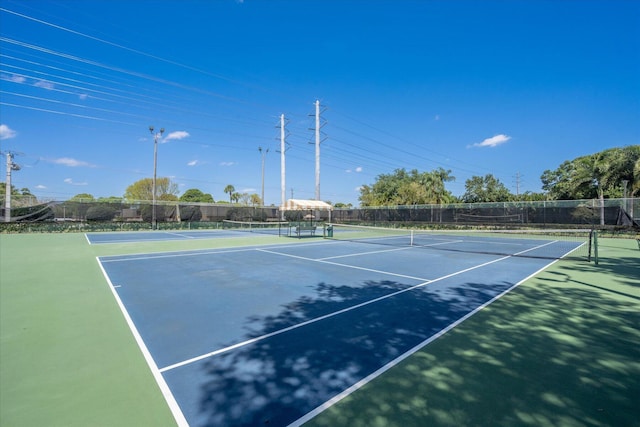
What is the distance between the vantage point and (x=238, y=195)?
97.5m

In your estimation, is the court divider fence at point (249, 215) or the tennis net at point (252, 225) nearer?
the court divider fence at point (249, 215)

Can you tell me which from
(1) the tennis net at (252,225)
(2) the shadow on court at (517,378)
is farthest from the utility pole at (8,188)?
(2) the shadow on court at (517,378)

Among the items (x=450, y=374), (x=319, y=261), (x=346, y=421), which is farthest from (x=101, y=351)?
(x=319, y=261)

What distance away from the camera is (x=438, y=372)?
3537mm

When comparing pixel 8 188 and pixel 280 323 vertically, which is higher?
pixel 8 188

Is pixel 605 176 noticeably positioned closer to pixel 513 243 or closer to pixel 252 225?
pixel 513 243

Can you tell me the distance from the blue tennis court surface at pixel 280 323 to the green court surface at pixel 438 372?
0.26 meters

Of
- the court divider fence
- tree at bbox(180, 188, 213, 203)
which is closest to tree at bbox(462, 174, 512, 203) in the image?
the court divider fence

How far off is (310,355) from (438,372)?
1.55 meters

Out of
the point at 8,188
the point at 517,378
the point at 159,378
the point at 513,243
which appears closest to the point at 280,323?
the point at 159,378

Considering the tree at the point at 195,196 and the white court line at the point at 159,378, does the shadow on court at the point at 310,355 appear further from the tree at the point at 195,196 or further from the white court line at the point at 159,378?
the tree at the point at 195,196

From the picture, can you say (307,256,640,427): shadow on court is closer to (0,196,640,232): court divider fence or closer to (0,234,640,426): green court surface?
(0,234,640,426): green court surface

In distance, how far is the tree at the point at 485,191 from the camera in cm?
5783

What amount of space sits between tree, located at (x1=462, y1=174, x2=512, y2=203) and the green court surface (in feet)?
189
